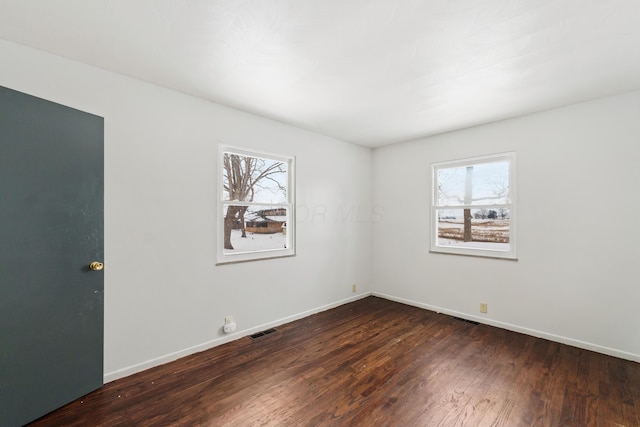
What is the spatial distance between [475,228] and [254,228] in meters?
2.89

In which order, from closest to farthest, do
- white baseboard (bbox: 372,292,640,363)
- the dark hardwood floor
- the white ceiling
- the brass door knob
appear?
the white ceiling < the dark hardwood floor < the brass door knob < white baseboard (bbox: 372,292,640,363)

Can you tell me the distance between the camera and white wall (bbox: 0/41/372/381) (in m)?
2.23

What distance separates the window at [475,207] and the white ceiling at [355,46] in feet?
2.81

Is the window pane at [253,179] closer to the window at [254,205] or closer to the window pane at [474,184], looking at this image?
the window at [254,205]

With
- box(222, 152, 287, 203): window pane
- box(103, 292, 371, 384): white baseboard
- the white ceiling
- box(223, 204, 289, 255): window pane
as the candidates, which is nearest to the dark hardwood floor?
box(103, 292, 371, 384): white baseboard

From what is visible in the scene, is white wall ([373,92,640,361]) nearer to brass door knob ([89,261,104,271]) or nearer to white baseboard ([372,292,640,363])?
white baseboard ([372,292,640,363])

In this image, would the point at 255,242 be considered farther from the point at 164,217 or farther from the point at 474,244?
the point at 474,244

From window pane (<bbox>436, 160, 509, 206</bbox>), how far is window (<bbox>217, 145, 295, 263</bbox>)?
86.4 inches

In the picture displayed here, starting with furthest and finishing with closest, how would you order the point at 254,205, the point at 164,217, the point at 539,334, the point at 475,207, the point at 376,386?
1. the point at 475,207
2. the point at 254,205
3. the point at 539,334
4. the point at 164,217
5. the point at 376,386

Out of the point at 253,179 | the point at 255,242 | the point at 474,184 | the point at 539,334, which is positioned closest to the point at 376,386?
the point at 255,242

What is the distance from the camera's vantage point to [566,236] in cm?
295

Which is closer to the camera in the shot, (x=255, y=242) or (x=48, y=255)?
(x=48, y=255)

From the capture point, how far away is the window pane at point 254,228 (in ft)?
10.2

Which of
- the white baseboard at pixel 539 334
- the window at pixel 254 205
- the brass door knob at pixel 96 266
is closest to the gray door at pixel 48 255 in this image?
the brass door knob at pixel 96 266
